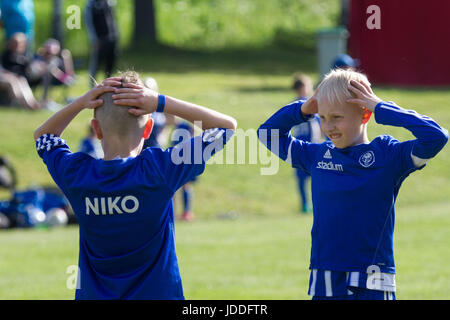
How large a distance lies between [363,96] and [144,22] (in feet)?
103

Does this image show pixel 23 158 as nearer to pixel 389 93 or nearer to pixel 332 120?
pixel 389 93

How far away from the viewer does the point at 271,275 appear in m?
9.50

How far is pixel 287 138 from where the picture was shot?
199 inches

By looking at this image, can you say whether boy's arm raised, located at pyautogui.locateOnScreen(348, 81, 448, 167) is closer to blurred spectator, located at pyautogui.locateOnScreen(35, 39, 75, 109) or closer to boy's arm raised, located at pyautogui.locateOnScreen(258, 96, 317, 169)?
boy's arm raised, located at pyautogui.locateOnScreen(258, 96, 317, 169)

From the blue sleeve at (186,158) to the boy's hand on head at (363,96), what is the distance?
922mm

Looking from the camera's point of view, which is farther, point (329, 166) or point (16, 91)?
point (16, 91)

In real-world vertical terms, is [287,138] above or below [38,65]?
below


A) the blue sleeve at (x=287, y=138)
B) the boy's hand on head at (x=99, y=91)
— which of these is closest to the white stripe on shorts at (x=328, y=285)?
the blue sleeve at (x=287, y=138)

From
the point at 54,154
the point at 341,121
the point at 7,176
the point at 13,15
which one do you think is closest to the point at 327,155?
the point at 341,121

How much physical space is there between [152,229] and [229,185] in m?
13.4

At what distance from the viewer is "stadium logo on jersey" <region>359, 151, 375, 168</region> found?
14.8 ft

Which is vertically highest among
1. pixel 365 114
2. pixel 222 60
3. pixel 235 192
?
pixel 222 60

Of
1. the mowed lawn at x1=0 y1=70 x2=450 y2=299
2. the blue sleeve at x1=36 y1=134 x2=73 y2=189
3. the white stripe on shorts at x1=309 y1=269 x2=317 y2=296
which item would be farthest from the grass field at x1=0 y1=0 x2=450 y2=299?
the blue sleeve at x1=36 y1=134 x2=73 y2=189

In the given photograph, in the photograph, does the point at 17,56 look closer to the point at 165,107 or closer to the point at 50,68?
the point at 50,68
